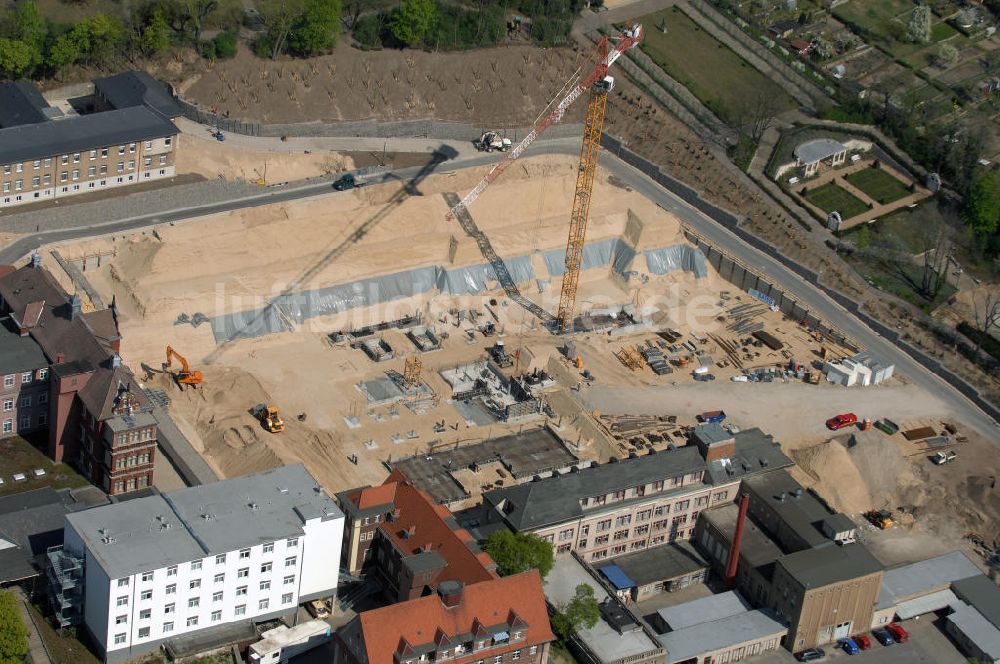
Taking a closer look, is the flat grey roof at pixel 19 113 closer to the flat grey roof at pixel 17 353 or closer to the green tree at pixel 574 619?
the flat grey roof at pixel 17 353

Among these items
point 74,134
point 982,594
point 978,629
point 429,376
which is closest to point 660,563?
point 978,629

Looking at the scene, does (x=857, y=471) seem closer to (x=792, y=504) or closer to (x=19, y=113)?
(x=792, y=504)

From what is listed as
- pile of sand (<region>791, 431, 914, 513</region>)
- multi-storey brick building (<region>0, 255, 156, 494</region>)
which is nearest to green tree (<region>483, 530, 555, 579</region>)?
multi-storey brick building (<region>0, 255, 156, 494</region>)

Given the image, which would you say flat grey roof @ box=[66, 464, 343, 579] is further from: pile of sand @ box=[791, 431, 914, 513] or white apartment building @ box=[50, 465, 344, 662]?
pile of sand @ box=[791, 431, 914, 513]

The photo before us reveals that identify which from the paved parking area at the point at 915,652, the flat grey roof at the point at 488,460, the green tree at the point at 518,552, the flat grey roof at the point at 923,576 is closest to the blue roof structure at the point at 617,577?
the green tree at the point at 518,552

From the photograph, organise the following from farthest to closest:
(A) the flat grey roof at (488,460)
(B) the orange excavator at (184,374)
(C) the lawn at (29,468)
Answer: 1. (B) the orange excavator at (184,374)
2. (A) the flat grey roof at (488,460)
3. (C) the lawn at (29,468)

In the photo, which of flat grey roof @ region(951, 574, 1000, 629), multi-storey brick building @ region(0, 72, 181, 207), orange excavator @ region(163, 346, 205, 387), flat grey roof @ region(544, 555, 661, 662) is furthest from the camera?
multi-storey brick building @ region(0, 72, 181, 207)
